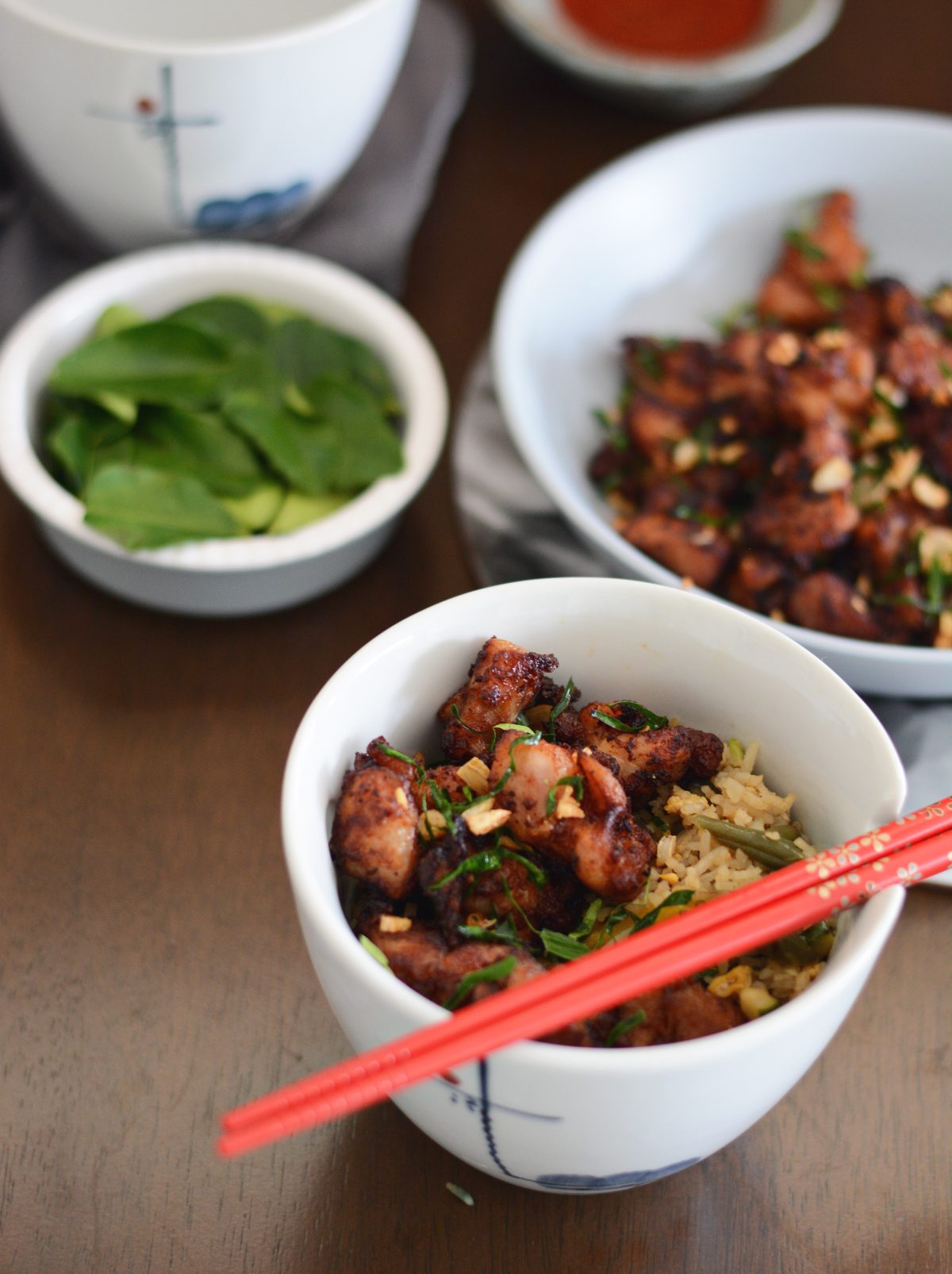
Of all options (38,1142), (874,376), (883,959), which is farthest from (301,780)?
(874,376)

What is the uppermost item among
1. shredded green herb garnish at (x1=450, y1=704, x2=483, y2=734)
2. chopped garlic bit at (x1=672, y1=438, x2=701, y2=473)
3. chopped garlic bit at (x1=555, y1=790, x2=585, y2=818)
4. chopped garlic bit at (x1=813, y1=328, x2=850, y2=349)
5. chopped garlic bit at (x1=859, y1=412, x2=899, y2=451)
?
chopped garlic bit at (x1=555, y1=790, x2=585, y2=818)

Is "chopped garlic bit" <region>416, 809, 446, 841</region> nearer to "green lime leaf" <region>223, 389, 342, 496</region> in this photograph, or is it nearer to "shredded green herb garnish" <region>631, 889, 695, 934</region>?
"shredded green herb garnish" <region>631, 889, 695, 934</region>

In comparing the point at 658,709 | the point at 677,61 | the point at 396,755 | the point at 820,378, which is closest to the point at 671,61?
the point at 677,61

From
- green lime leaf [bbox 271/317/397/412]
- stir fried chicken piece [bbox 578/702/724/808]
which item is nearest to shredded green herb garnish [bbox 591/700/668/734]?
stir fried chicken piece [bbox 578/702/724/808]

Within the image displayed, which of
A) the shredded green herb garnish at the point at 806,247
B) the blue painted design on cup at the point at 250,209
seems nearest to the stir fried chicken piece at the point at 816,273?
the shredded green herb garnish at the point at 806,247

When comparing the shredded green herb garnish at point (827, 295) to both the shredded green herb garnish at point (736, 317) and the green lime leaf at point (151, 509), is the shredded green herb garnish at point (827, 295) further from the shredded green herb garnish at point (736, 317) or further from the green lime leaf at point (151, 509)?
the green lime leaf at point (151, 509)

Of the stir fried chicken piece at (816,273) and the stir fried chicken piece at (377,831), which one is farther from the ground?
the stir fried chicken piece at (377,831)

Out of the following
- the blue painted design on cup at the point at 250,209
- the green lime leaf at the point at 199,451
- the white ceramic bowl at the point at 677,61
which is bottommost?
the green lime leaf at the point at 199,451
